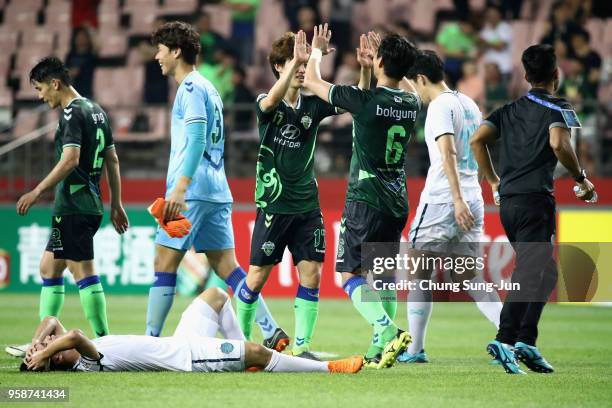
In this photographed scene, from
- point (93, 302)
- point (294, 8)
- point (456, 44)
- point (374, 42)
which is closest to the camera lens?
point (374, 42)

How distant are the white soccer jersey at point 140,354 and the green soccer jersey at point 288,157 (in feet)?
5.49

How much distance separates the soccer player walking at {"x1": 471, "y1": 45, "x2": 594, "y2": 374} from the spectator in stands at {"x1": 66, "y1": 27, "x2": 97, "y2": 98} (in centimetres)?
1197

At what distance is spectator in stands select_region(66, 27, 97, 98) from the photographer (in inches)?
725

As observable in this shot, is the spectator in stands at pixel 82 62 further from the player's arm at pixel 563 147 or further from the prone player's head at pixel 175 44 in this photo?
the player's arm at pixel 563 147

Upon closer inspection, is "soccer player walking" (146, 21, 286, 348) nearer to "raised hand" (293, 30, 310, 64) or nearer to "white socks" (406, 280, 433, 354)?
"raised hand" (293, 30, 310, 64)

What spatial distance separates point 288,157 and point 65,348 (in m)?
2.32

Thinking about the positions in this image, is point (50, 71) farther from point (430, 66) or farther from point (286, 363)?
point (286, 363)

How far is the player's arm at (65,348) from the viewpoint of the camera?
260 inches

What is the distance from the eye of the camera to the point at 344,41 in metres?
18.3

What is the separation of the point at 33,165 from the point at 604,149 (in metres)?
8.74

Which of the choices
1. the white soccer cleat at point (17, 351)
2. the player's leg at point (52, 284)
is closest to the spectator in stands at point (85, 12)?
the player's leg at point (52, 284)

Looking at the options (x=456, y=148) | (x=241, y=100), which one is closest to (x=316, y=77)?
(x=456, y=148)

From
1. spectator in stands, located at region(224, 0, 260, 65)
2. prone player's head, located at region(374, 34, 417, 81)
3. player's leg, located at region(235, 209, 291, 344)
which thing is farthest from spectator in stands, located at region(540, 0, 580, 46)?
prone player's head, located at region(374, 34, 417, 81)

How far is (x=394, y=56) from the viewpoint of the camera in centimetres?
739
